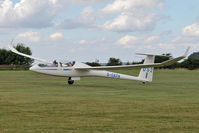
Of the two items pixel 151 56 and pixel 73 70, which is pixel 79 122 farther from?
pixel 151 56

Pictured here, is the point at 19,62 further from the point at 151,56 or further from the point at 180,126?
the point at 180,126

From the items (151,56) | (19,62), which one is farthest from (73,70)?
(19,62)

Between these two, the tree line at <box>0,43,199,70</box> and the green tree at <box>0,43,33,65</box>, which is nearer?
the tree line at <box>0,43,199,70</box>

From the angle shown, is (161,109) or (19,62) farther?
(19,62)

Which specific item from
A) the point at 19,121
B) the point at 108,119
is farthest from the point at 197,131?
the point at 19,121

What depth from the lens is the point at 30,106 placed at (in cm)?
1275

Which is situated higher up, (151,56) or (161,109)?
(151,56)

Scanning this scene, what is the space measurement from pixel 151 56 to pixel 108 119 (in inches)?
735

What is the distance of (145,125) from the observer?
9375 mm

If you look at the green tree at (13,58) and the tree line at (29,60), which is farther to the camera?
the green tree at (13,58)

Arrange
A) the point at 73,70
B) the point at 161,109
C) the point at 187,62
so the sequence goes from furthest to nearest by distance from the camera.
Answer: the point at 187,62
the point at 73,70
the point at 161,109

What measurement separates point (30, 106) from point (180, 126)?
5.85 metres

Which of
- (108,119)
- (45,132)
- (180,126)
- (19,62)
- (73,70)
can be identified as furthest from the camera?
(19,62)

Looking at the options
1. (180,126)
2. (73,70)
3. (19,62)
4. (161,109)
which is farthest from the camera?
(19,62)
